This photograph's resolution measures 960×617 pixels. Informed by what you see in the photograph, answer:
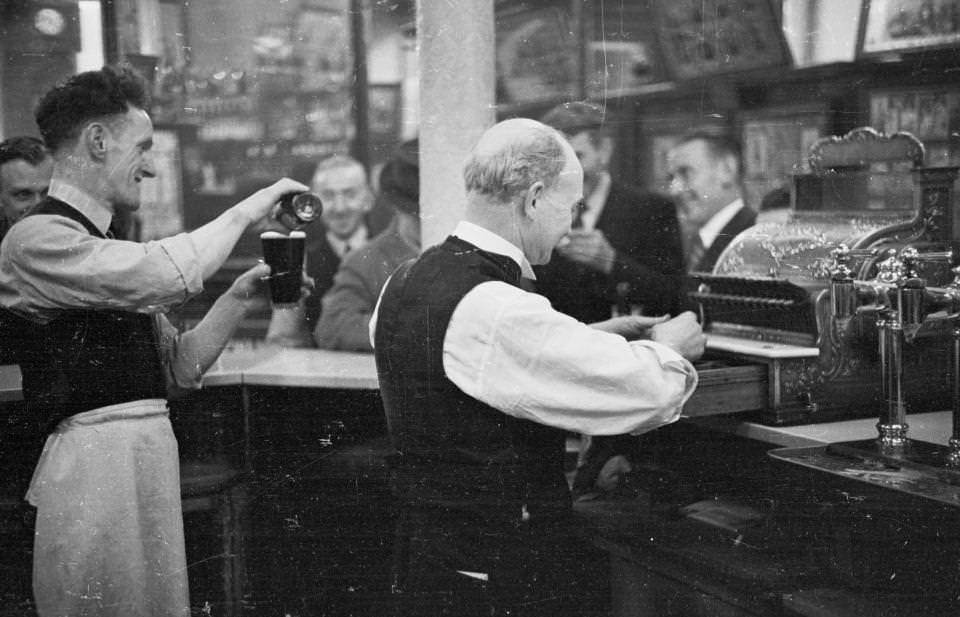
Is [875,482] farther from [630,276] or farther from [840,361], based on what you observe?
[630,276]

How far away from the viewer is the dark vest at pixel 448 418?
1655 mm

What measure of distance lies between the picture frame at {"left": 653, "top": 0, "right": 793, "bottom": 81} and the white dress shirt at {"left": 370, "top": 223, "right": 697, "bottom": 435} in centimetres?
80

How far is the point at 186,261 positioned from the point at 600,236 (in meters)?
0.88

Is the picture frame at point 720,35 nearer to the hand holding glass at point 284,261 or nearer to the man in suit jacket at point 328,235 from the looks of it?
the man in suit jacket at point 328,235

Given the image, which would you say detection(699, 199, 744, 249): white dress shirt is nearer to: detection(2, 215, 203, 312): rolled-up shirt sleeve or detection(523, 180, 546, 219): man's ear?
detection(523, 180, 546, 219): man's ear

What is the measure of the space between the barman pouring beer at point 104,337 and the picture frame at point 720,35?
A: 0.89m

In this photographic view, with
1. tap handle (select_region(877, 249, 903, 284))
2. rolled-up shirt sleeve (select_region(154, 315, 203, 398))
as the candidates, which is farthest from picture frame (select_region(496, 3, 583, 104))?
rolled-up shirt sleeve (select_region(154, 315, 203, 398))

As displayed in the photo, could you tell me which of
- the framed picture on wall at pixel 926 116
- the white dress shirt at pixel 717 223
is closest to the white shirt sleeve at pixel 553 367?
the white dress shirt at pixel 717 223

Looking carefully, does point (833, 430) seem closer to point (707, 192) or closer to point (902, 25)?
point (707, 192)

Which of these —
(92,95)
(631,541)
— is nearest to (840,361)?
(631,541)

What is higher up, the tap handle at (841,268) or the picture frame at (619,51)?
the picture frame at (619,51)

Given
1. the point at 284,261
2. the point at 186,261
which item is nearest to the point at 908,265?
the point at 284,261

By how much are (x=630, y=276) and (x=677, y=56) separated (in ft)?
1.60

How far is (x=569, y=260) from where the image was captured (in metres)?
2.12
